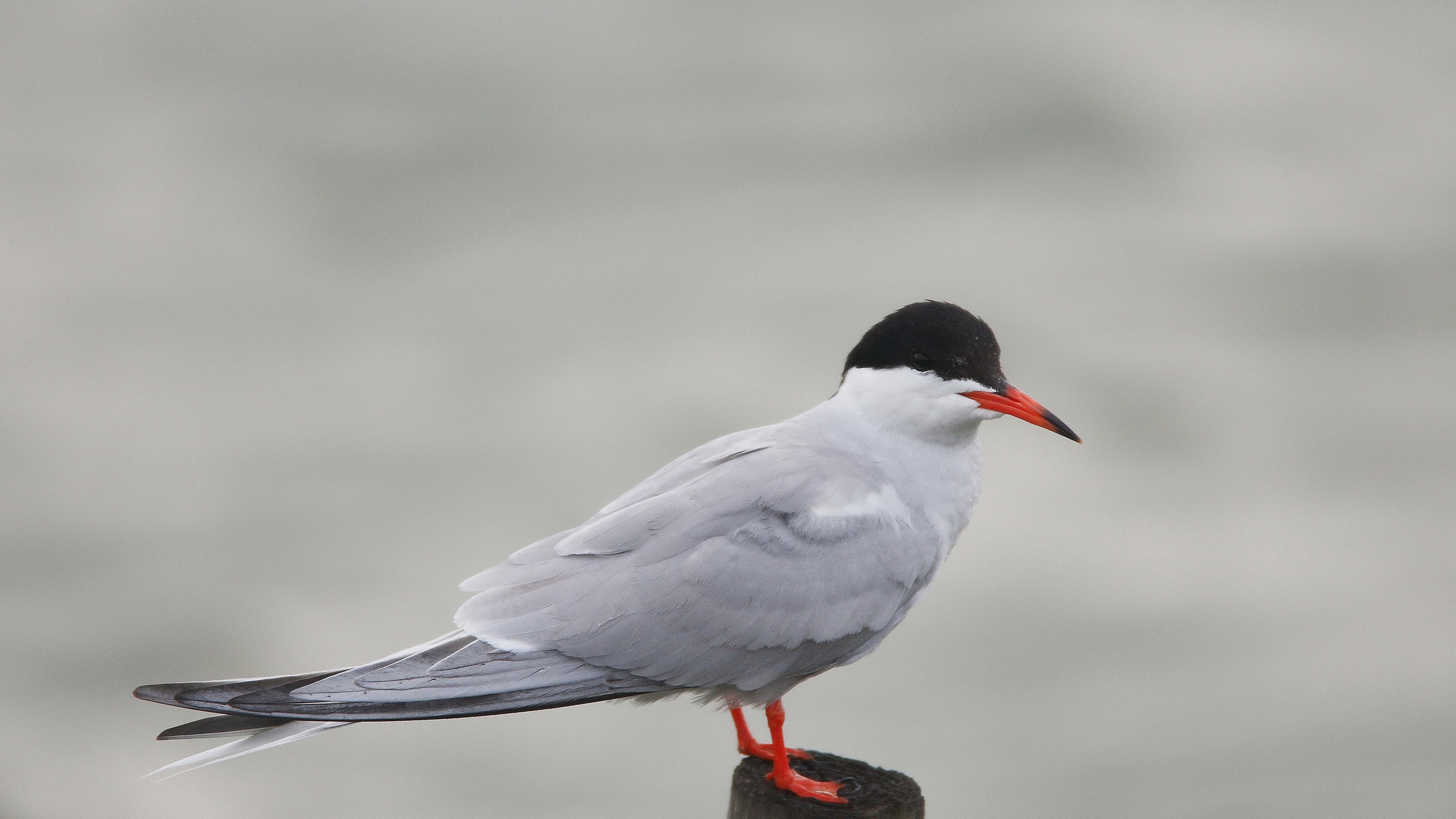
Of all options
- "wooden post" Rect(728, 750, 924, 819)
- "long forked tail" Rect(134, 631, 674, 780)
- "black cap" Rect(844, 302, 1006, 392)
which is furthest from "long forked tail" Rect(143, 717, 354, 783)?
"black cap" Rect(844, 302, 1006, 392)

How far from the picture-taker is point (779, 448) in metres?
3.12

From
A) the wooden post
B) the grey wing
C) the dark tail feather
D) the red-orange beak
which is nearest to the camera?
the dark tail feather

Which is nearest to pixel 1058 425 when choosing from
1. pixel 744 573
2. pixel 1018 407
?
pixel 1018 407

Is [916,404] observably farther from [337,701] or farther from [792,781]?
[337,701]

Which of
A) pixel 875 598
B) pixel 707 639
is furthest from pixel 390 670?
pixel 875 598

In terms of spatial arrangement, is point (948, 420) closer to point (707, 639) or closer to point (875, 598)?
point (875, 598)

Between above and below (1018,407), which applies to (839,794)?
below

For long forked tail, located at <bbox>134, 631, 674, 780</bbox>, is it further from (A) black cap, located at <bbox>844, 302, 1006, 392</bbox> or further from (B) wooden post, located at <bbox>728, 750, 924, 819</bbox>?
(A) black cap, located at <bbox>844, 302, 1006, 392</bbox>

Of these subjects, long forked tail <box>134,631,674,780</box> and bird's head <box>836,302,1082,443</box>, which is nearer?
long forked tail <box>134,631,674,780</box>

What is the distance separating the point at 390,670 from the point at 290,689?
0.22 m

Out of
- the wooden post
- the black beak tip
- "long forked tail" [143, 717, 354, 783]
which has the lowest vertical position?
the wooden post

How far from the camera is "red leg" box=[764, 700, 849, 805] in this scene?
9.09ft

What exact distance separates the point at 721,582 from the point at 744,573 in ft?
0.20

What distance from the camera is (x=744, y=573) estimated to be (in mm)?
2947
